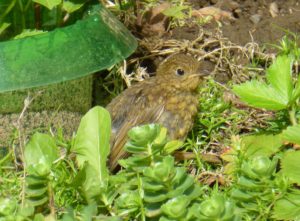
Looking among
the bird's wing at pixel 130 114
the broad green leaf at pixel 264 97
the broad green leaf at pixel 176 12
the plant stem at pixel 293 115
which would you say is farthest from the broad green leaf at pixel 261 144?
the broad green leaf at pixel 176 12

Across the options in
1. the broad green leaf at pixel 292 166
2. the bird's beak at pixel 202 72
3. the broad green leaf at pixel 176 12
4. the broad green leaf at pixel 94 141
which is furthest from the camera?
the broad green leaf at pixel 176 12

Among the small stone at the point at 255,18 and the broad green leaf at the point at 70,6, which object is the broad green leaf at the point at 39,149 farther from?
the small stone at the point at 255,18

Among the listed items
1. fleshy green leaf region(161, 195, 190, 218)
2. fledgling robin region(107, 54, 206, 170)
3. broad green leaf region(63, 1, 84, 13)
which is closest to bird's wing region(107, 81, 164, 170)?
fledgling robin region(107, 54, 206, 170)

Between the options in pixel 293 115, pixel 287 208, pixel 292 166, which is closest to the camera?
pixel 287 208

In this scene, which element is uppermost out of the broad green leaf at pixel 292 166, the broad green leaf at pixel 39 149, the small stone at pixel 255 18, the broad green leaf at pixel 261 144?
the broad green leaf at pixel 292 166

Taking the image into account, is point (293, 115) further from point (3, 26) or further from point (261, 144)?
point (3, 26)

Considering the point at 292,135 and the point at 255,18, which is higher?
the point at 292,135

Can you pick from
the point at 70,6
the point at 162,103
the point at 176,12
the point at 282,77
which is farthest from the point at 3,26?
the point at 282,77

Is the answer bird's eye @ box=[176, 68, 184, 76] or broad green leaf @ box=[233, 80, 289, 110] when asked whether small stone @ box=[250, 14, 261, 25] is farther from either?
broad green leaf @ box=[233, 80, 289, 110]
